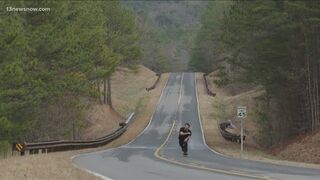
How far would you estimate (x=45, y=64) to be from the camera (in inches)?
1512

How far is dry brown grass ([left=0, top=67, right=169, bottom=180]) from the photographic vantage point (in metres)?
18.1

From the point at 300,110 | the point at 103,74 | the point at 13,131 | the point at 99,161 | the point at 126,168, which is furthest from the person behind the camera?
the point at 103,74

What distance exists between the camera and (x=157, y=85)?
99.3 metres

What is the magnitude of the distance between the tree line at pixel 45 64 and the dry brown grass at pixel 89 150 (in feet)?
13.5

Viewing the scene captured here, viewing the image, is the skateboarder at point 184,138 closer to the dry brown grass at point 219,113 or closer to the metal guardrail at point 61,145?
the metal guardrail at point 61,145

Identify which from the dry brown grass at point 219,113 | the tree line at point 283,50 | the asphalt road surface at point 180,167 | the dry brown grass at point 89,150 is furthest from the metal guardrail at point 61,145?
the tree line at point 283,50

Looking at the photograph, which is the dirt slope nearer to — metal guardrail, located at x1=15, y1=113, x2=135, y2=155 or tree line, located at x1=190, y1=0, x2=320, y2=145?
tree line, located at x1=190, y1=0, x2=320, y2=145

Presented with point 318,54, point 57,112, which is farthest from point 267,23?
point 57,112

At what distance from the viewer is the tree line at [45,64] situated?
1232 inches

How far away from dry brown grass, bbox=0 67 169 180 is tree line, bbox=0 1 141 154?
4119 mm

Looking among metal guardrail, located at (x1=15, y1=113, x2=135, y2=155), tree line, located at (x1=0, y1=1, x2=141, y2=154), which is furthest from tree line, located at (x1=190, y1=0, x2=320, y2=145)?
tree line, located at (x1=0, y1=1, x2=141, y2=154)

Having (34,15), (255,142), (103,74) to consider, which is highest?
(34,15)

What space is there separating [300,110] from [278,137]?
24.8 feet

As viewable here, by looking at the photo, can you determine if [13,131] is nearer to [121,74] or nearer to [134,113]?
[134,113]
